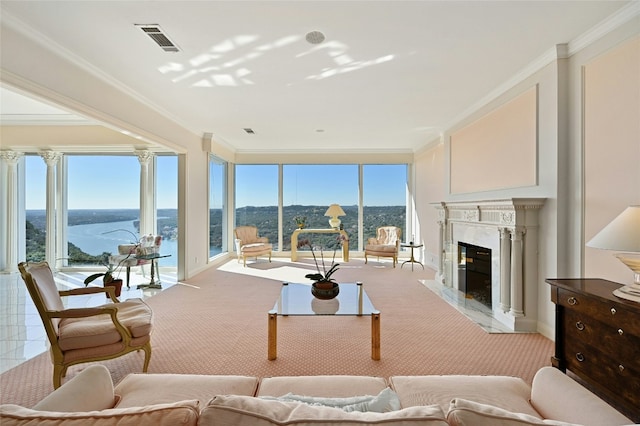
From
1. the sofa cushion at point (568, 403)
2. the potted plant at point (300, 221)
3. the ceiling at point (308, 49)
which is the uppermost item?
the ceiling at point (308, 49)

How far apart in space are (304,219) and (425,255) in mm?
3236

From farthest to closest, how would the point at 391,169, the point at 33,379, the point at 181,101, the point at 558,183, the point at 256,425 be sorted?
the point at 391,169 → the point at 181,101 → the point at 558,183 → the point at 33,379 → the point at 256,425

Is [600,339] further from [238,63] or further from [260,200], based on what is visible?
[260,200]

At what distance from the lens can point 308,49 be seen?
9.34 ft

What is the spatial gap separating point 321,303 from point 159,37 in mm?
2898

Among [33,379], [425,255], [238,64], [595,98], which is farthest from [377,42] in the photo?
[425,255]

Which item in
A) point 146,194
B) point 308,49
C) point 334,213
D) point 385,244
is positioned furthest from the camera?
point 334,213

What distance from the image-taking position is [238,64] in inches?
124

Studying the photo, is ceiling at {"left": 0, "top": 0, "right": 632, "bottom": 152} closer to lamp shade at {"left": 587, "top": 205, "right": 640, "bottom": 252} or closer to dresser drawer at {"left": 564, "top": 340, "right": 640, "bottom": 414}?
lamp shade at {"left": 587, "top": 205, "right": 640, "bottom": 252}

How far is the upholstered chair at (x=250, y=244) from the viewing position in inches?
268

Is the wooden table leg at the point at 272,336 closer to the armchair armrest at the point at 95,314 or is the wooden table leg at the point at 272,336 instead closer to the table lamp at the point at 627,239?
the armchair armrest at the point at 95,314

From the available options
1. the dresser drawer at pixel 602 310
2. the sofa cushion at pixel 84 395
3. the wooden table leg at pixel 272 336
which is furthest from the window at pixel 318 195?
the sofa cushion at pixel 84 395

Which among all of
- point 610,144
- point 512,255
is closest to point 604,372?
point 512,255

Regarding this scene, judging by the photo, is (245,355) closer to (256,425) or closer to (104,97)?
(256,425)
